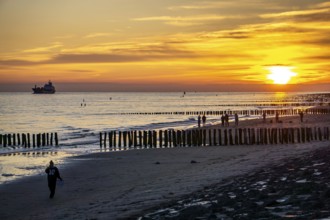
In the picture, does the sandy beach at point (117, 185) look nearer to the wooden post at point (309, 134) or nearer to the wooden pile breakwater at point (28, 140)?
the wooden post at point (309, 134)

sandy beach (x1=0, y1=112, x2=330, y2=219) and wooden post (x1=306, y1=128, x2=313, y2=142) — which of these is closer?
sandy beach (x1=0, y1=112, x2=330, y2=219)

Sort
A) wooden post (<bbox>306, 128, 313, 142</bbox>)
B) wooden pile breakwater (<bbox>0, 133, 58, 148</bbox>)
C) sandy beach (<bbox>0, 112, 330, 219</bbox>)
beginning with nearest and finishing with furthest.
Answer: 1. sandy beach (<bbox>0, 112, 330, 219</bbox>)
2. wooden post (<bbox>306, 128, 313, 142</bbox>)
3. wooden pile breakwater (<bbox>0, 133, 58, 148</bbox>)

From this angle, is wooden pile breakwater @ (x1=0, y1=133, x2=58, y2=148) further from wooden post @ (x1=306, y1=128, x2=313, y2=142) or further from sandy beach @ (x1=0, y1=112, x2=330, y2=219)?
wooden post @ (x1=306, y1=128, x2=313, y2=142)

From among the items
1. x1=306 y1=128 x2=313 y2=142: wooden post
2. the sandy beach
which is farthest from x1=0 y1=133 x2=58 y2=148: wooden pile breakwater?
x1=306 y1=128 x2=313 y2=142: wooden post

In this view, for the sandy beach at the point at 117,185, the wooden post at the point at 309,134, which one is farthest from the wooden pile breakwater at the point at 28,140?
the wooden post at the point at 309,134

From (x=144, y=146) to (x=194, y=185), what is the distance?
65.3ft

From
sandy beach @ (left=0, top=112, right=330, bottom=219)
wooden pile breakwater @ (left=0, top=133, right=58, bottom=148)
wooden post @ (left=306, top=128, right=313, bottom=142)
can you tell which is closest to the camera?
sandy beach @ (left=0, top=112, right=330, bottom=219)

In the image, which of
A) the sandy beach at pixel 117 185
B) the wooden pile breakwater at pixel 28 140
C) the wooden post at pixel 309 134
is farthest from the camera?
the wooden pile breakwater at pixel 28 140

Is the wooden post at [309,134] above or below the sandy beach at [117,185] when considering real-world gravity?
above

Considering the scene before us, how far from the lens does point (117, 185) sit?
18312mm

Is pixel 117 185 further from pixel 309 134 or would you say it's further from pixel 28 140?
pixel 28 140

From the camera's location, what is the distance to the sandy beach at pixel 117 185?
1357cm

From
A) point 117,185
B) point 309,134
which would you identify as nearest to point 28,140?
point 117,185

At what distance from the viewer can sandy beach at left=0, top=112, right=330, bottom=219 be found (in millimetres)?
13570
